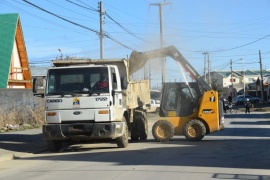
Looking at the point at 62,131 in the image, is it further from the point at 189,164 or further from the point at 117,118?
the point at 189,164

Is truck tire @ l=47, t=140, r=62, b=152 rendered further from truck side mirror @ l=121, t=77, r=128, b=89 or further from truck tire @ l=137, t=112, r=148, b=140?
truck tire @ l=137, t=112, r=148, b=140

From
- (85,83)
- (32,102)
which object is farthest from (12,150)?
(32,102)

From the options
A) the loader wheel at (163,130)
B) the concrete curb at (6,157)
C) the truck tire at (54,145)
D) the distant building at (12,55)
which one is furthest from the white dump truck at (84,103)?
the distant building at (12,55)

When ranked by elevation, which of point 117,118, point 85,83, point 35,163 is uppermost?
point 85,83

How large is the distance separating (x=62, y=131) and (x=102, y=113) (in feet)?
4.79

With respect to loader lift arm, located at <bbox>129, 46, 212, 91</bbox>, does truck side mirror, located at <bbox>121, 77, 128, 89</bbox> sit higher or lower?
lower

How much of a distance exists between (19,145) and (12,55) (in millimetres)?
16584

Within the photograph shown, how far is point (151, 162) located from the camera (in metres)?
12.0

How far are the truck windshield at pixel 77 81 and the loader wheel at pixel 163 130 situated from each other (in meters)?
3.90

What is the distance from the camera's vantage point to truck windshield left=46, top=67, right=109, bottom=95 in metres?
14.5

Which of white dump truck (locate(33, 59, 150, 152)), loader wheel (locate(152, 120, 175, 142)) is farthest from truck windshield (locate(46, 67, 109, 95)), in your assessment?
loader wheel (locate(152, 120, 175, 142))

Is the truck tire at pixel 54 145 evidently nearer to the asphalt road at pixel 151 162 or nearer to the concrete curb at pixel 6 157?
the asphalt road at pixel 151 162

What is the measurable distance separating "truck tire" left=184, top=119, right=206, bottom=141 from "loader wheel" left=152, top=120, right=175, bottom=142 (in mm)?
586

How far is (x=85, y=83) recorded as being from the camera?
48.1ft
